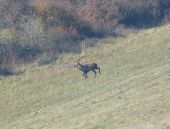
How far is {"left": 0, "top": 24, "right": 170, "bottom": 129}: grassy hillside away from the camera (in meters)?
21.5

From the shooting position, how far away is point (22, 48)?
1532 inches

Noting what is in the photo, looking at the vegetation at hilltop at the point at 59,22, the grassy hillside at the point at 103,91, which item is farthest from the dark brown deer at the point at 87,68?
the vegetation at hilltop at the point at 59,22

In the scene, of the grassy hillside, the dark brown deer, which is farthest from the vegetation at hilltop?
the dark brown deer

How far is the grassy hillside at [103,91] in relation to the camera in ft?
70.7

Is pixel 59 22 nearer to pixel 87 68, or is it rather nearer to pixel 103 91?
pixel 87 68

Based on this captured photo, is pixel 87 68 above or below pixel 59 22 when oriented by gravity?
below

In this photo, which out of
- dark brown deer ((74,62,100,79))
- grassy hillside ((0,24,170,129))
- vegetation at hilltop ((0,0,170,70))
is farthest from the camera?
vegetation at hilltop ((0,0,170,70))

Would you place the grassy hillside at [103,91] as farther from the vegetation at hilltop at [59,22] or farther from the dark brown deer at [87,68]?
the vegetation at hilltop at [59,22]

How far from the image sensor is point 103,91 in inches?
1088

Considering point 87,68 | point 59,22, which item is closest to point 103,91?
point 87,68

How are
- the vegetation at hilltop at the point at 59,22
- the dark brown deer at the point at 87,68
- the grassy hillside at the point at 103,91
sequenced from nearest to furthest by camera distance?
the grassy hillside at the point at 103,91 < the dark brown deer at the point at 87,68 < the vegetation at hilltop at the point at 59,22

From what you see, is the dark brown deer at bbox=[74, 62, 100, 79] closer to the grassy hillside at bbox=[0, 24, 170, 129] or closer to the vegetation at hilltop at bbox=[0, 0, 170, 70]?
the grassy hillside at bbox=[0, 24, 170, 129]

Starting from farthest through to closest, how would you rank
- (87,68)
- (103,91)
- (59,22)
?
(59,22) < (87,68) < (103,91)

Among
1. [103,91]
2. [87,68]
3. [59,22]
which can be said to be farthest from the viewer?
[59,22]
